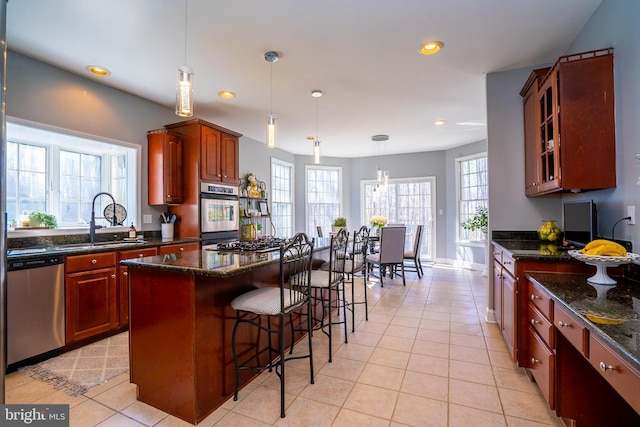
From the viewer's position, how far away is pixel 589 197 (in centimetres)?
253

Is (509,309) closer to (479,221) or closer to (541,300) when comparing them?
(541,300)

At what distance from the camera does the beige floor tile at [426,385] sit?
2045 mm

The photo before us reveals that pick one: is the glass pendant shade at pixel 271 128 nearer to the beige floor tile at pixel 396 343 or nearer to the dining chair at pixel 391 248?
the beige floor tile at pixel 396 343

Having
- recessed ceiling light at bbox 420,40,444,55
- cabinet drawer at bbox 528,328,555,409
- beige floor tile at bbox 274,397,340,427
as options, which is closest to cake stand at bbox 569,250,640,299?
cabinet drawer at bbox 528,328,555,409

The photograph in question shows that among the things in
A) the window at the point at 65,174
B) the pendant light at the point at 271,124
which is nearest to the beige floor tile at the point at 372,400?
the pendant light at the point at 271,124

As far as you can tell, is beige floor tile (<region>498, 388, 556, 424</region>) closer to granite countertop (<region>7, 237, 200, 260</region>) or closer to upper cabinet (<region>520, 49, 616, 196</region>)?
upper cabinet (<region>520, 49, 616, 196</region>)

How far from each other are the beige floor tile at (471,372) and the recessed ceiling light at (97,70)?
426 centimetres

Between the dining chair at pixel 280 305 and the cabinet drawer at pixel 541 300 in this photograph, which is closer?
the cabinet drawer at pixel 541 300

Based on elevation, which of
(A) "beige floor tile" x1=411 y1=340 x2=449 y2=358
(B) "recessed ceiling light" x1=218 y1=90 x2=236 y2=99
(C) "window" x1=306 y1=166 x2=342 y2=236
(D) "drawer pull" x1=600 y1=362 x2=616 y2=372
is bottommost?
(A) "beige floor tile" x1=411 y1=340 x2=449 y2=358

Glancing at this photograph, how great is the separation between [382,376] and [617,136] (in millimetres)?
2368

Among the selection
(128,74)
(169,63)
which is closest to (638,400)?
(169,63)

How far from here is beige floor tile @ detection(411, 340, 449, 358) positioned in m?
2.64

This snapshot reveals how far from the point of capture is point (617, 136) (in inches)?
83.0

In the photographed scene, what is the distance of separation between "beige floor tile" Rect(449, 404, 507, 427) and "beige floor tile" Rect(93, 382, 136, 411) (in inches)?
79.2
